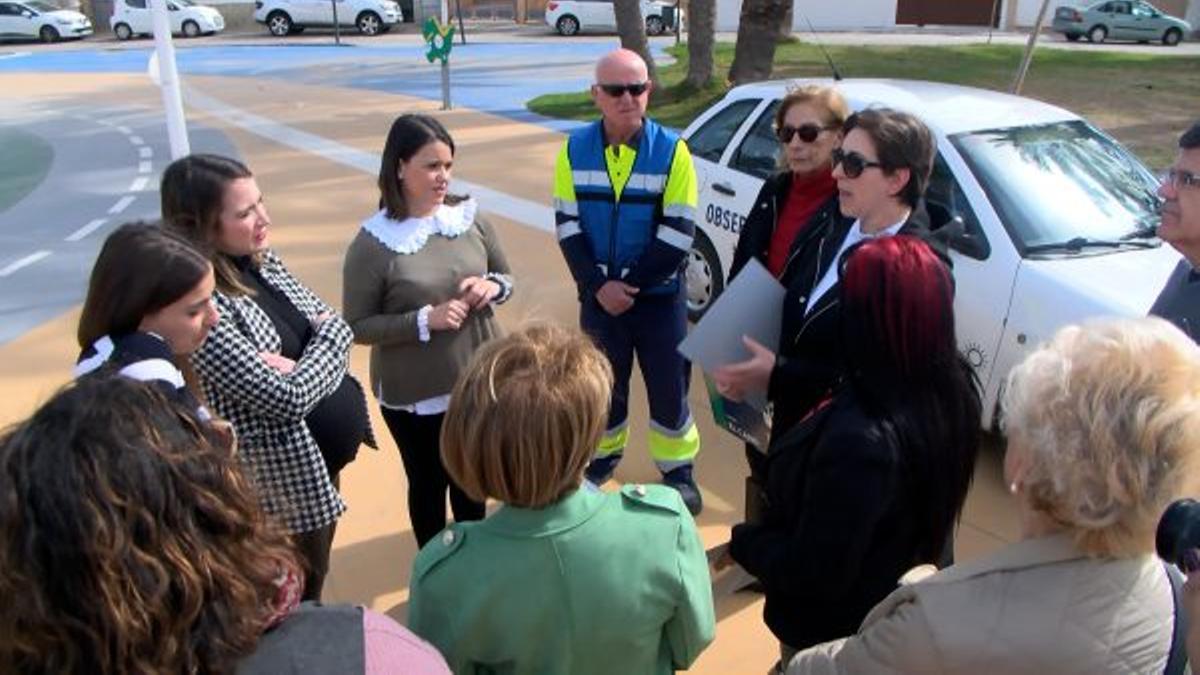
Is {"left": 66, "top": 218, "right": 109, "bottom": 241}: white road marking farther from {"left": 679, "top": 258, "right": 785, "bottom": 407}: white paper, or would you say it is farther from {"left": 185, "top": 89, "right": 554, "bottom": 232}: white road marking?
{"left": 679, "top": 258, "right": 785, "bottom": 407}: white paper

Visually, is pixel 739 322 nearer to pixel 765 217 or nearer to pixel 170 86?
pixel 765 217

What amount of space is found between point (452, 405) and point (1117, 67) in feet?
79.3

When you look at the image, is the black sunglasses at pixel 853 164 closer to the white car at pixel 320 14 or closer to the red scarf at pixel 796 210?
the red scarf at pixel 796 210

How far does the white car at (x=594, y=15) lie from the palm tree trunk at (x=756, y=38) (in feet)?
61.9

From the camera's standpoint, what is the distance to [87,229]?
31.1 feet

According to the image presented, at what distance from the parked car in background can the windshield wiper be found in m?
33.3

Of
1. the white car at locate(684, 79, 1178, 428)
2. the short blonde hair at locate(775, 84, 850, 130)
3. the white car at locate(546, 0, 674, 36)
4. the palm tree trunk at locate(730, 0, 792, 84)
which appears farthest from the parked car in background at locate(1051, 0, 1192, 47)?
the short blonde hair at locate(775, 84, 850, 130)

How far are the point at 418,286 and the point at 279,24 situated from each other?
33978mm

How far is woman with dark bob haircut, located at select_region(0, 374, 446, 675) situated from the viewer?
110cm

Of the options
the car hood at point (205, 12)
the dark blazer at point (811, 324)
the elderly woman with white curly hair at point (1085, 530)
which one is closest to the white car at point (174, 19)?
the car hood at point (205, 12)

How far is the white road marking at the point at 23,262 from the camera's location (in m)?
8.09

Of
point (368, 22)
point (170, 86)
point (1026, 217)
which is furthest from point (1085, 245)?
point (368, 22)

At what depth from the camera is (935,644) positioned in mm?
1524

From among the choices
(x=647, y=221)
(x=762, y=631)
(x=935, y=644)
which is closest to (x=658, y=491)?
(x=935, y=644)
